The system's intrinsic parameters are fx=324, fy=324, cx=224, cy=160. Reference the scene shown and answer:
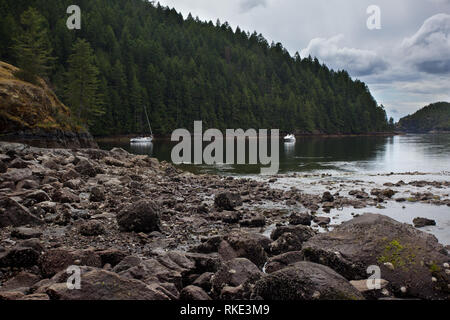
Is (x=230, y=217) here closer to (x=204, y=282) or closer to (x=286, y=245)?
(x=286, y=245)

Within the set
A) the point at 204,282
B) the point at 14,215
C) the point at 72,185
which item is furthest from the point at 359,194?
the point at 14,215

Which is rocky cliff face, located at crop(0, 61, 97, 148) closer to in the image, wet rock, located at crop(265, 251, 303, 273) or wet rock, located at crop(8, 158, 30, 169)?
wet rock, located at crop(8, 158, 30, 169)

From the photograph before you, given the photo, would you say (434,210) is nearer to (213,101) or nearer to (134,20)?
(213,101)

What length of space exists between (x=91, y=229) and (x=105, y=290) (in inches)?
210

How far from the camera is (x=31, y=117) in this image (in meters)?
32.2

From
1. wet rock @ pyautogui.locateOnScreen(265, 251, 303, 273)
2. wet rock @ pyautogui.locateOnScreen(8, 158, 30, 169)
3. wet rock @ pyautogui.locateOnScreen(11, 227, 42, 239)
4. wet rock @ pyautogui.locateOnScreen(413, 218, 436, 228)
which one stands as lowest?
wet rock @ pyautogui.locateOnScreen(413, 218, 436, 228)

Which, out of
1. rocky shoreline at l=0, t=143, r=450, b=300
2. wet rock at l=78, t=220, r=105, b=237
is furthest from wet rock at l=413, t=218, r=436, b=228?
wet rock at l=78, t=220, r=105, b=237

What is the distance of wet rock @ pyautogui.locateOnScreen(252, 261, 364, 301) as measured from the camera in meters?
5.71

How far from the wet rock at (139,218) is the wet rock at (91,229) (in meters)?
0.74

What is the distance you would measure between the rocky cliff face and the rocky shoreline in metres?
17.1

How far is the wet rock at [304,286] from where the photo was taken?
571 centimetres

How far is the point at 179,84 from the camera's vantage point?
133625 millimetres

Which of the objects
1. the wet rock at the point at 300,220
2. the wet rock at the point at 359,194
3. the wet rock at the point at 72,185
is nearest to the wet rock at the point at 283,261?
the wet rock at the point at 300,220

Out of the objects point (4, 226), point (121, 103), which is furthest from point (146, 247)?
point (121, 103)
